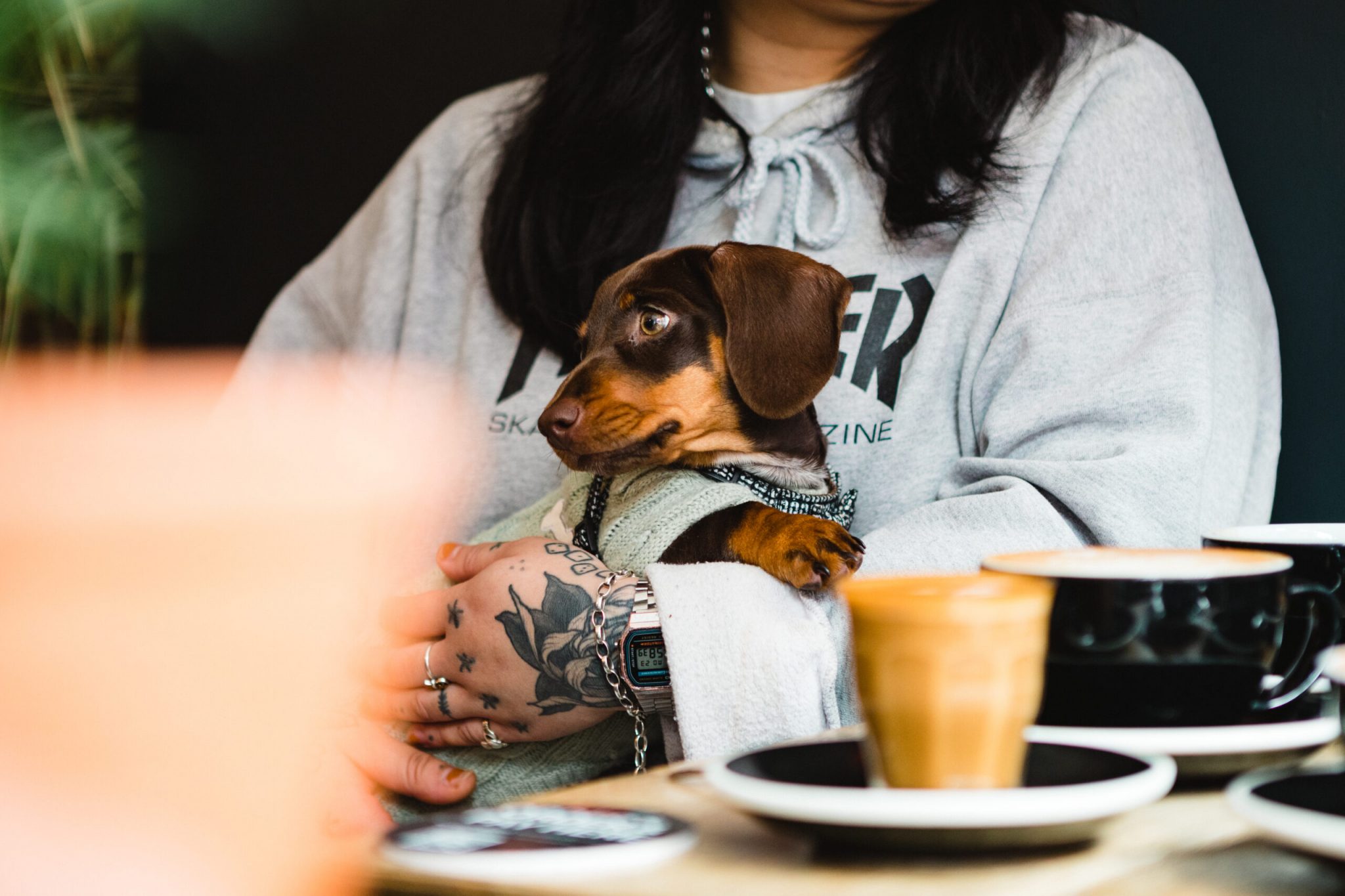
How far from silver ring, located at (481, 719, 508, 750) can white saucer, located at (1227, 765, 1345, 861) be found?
0.85 metres

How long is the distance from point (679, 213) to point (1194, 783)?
122 cm

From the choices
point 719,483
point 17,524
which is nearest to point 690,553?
point 719,483

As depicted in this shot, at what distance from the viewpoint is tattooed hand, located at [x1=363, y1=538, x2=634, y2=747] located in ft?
3.74

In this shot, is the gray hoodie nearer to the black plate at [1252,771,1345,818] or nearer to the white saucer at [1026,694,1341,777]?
the white saucer at [1026,694,1341,777]

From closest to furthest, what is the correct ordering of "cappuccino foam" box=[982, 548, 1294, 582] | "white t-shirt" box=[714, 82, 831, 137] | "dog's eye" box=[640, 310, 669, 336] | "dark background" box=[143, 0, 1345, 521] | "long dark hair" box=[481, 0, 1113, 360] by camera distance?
1. "cappuccino foam" box=[982, 548, 1294, 582]
2. "dog's eye" box=[640, 310, 669, 336]
3. "long dark hair" box=[481, 0, 1113, 360]
4. "white t-shirt" box=[714, 82, 831, 137]
5. "dark background" box=[143, 0, 1345, 521]

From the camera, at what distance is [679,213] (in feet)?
5.53

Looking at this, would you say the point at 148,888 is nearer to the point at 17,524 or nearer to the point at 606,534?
the point at 606,534

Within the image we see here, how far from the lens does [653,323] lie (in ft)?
4.37

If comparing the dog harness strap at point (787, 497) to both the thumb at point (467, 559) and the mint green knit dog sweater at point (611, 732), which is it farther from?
the thumb at point (467, 559)

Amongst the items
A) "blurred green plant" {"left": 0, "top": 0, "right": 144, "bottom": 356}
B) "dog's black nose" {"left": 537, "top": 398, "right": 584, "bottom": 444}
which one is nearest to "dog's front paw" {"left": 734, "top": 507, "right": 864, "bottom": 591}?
"dog's black nose" {"left": 537, "top": 398, "right": 584, "bottom": 444}

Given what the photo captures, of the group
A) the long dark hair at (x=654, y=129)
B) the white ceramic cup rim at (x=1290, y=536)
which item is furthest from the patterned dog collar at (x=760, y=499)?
the white ceramic cup rim at (x=1290, y=536)

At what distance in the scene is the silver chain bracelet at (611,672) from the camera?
1.12 metres

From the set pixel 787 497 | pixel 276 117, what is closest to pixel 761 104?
pixel 787 497

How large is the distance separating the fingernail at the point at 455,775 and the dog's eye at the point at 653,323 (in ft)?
1.64
